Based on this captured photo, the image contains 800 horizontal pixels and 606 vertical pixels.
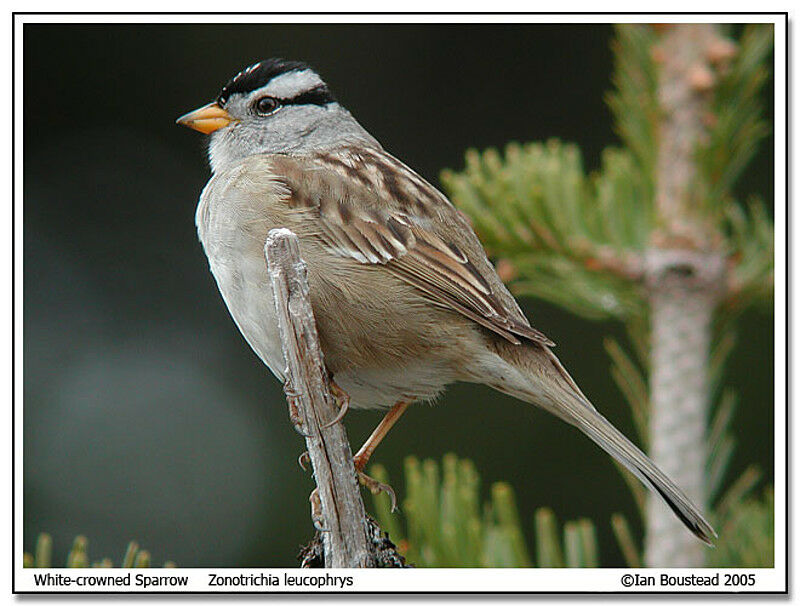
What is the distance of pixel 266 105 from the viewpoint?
243cm

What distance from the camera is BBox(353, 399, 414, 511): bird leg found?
1.86m

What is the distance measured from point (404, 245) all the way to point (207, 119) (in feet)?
2.41

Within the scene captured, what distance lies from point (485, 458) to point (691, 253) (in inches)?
59.0

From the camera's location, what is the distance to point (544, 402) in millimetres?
1953

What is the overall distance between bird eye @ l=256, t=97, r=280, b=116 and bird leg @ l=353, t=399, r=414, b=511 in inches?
33.1

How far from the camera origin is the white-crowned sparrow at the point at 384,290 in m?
1.89

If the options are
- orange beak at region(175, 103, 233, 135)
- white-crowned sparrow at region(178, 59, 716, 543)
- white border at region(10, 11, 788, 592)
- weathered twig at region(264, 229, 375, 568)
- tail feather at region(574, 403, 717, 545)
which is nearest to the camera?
weathered twig at region(264, 229, 375, 568)

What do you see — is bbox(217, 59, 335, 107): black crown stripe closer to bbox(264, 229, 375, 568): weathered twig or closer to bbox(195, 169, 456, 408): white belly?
bbox(195, 169, 456, 408): white belly

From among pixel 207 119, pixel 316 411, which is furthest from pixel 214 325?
pixel 316 411

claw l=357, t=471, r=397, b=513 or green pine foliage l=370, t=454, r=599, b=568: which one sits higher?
claw l=357, t=471, r=397, b=513

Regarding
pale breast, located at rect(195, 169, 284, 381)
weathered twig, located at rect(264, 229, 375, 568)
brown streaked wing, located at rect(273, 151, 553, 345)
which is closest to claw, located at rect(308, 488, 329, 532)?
weathered twig, located at rect(264, 229, 375, 568)

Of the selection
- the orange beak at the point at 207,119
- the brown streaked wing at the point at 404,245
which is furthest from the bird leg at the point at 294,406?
the orange beak at the point at 207,119
